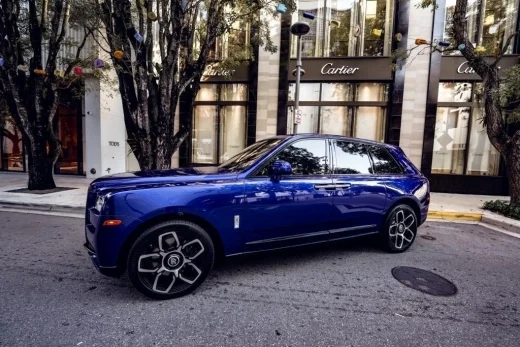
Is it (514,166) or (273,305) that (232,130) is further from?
(273,305)

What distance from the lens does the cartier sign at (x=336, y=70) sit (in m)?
11.2

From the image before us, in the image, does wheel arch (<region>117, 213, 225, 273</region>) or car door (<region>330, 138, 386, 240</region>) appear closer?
wheel arch (<region>117, 213, 225, 273</region>)

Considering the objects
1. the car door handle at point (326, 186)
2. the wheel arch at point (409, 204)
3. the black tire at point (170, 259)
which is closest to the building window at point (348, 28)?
the wheel arch at point (409, 204)

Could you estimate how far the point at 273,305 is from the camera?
117 inches

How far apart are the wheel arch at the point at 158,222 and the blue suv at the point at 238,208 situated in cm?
1

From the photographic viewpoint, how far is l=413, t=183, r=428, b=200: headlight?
185 inches

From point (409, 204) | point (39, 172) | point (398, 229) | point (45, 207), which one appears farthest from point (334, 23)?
point (39, 172)

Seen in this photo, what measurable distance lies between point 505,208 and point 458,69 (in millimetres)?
5651

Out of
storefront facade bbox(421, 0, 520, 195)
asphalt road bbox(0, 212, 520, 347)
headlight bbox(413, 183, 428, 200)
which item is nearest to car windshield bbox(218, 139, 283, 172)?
asphalt road bbox(0, 212, 520, 347)

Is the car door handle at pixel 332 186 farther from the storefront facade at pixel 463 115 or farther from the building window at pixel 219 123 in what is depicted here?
the building window at pixel 219 123

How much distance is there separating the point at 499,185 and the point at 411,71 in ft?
17.3

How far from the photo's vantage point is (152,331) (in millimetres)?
2525

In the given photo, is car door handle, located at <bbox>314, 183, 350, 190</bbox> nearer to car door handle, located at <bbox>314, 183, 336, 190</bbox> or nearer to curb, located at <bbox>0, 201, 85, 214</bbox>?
car door handle, located at <bbox>314, 183, 336, 190</bbox>

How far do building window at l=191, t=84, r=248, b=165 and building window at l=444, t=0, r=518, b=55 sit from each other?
8262mm
